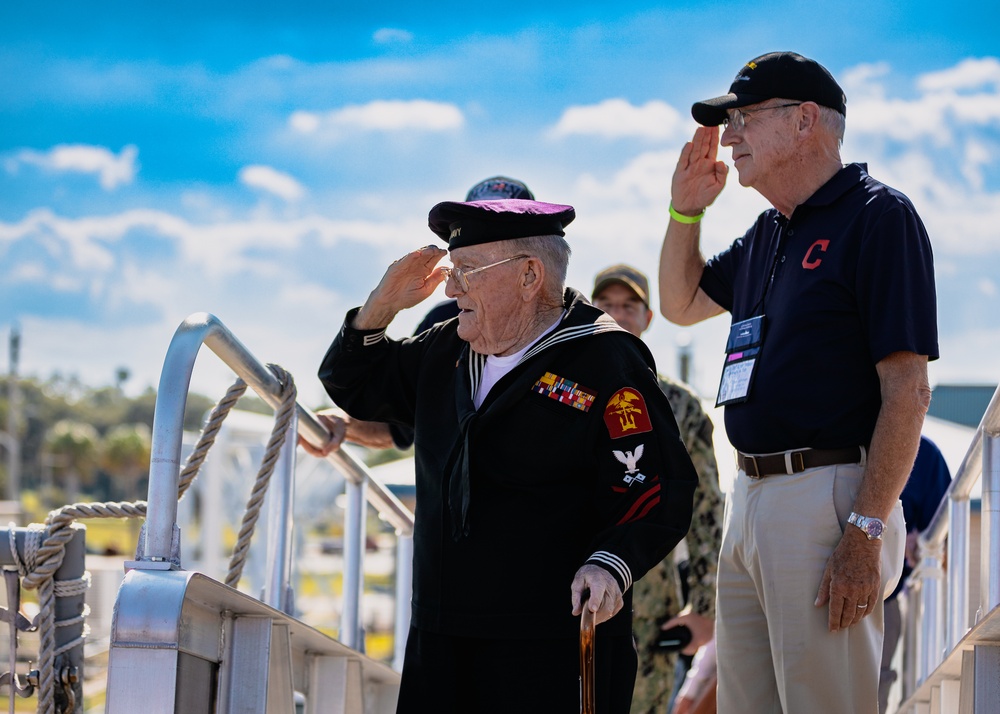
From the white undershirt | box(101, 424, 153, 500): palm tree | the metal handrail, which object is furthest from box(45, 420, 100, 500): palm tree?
the white undershirt

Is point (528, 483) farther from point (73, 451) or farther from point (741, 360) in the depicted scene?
point (73, 451)

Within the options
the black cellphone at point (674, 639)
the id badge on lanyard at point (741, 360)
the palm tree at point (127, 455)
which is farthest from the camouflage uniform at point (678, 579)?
the palm tree at point (127, 455)

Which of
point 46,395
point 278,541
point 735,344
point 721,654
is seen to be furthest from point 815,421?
point 46,395

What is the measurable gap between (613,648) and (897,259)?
111 centimetres

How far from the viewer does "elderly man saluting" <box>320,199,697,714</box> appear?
2594mm

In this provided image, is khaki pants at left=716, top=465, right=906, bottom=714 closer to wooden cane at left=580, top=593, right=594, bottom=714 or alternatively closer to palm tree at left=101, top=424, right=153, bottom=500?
wooden cane at left=580, top=593, right=594, bottom=714

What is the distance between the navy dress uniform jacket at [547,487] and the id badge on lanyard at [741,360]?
0.89ft

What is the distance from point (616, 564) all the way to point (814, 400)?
71 cm

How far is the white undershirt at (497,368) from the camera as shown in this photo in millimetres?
2844

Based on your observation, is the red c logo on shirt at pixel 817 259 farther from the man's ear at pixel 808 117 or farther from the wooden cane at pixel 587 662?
the wooden cane at pixel 587 662

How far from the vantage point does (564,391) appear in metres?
2.72

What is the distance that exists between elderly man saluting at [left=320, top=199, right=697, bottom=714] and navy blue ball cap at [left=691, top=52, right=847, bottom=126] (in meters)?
0.56

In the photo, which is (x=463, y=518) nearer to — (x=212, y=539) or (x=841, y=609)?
(x=841, y=609)

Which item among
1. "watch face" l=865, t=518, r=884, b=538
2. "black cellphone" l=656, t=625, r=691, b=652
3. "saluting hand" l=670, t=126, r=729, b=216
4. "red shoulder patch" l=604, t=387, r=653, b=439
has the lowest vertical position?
"black cellphone" l=656, t=625, r=691, b=652
